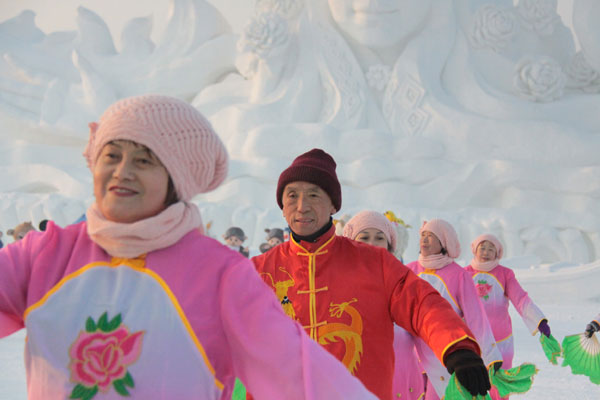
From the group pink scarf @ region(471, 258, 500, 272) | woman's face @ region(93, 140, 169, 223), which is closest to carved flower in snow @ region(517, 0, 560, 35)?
pink scarf @ region(471, 258, 500, 272)

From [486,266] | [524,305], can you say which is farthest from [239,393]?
[486,266]

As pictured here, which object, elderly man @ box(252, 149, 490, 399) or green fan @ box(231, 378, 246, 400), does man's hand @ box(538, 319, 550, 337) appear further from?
green fan @ box(231, 378, 246, 400)

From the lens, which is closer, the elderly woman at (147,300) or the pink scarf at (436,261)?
the elderly woman at (147,300)

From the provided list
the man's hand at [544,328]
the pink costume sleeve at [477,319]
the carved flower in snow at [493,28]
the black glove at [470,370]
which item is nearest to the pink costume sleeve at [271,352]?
the black glove at [470,370]

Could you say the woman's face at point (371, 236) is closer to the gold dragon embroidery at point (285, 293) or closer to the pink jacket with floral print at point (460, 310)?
the pink jacket with floral print at point (460, 310)

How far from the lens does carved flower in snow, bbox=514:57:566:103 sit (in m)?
12.8

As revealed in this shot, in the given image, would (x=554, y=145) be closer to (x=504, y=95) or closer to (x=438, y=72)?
(x=504, y=95)

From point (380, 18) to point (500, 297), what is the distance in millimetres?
9210

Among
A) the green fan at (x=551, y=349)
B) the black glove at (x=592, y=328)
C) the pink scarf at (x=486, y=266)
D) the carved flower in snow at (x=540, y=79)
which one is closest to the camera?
the black glove at (x=592, y=328)

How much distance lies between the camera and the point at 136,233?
1.25 metres

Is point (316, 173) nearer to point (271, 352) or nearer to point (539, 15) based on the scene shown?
point (271, 352)

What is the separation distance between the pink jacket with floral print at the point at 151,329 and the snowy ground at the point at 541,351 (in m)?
3.10

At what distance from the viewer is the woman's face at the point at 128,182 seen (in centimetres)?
130

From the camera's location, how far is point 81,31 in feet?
53.8
